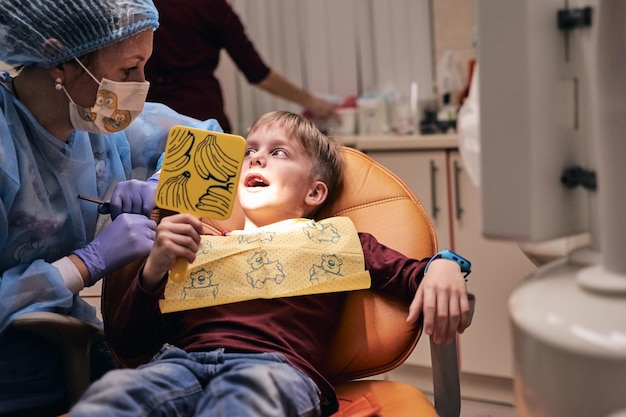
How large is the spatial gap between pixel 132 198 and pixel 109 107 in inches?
8.3

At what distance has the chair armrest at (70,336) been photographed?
1447 mm

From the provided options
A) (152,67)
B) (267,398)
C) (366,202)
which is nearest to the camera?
(267,398)

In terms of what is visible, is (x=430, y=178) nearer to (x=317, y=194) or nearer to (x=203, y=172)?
(x=317, y=194)

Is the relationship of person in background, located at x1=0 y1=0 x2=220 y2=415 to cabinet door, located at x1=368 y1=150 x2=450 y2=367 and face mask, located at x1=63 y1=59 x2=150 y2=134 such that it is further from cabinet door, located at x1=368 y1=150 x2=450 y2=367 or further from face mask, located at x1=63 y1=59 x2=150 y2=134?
cabinet door, located at x1=368 y1=150 x2=450 y2=367

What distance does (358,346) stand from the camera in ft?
5.30

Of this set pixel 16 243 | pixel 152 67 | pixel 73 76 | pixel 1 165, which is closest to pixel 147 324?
pixel 16 243

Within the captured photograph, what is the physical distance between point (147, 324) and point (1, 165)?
0.42m

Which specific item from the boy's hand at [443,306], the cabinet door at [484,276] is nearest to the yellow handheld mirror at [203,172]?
the boy's hand at [443,306]

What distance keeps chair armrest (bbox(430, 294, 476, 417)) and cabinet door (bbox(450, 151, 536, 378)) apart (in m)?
1.39

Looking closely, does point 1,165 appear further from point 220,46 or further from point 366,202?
point 220,46

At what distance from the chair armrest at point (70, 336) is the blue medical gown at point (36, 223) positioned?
6 centimetres

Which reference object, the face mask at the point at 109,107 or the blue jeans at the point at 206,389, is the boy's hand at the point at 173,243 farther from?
the face mask at the point at 109,107

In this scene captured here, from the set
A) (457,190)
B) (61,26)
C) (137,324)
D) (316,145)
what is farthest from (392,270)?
(457,190)

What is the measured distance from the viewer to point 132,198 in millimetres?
1727
